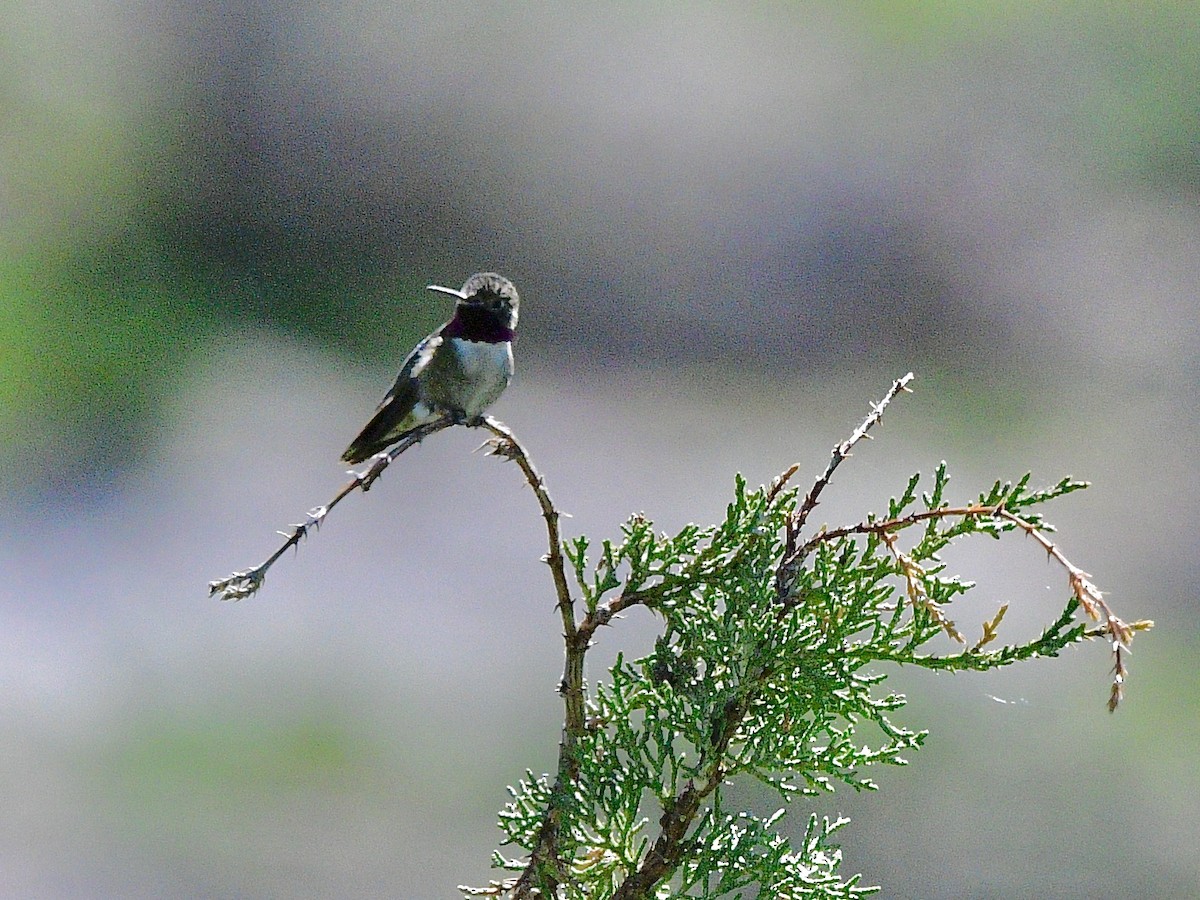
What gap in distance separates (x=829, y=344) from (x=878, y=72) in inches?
130

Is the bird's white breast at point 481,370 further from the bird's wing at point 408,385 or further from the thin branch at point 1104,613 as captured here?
the thin branch at point 1104,613

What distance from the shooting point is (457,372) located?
10.3ft

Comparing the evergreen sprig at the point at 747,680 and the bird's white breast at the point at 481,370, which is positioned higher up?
the bird's white breast at the point at 481,370

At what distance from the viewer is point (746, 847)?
1637mm

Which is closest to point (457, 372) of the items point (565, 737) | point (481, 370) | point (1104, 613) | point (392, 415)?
point (481, 370)

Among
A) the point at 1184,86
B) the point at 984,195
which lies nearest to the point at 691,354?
the point at 984,195

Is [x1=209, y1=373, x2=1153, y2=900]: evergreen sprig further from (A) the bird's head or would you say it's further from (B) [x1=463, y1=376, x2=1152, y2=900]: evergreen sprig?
→ (A) the bird's head

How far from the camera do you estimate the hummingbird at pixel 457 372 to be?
312 centimetres

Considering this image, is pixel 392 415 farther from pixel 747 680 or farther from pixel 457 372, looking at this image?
pixel 747 680

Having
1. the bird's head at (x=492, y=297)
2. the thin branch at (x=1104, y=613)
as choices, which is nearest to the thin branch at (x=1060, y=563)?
the thin branch at (x=1104, y=613)

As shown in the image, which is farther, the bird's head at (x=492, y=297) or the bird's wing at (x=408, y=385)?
the bird's head at (x=492, y=297)

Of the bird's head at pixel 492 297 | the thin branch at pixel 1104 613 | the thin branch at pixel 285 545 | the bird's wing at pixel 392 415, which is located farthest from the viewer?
the bird's head at pixel 492 297

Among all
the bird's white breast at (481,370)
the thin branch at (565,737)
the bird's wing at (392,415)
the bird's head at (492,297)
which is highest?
the bird's head at (492,297)

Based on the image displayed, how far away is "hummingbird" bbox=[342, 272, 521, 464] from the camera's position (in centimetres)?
312
